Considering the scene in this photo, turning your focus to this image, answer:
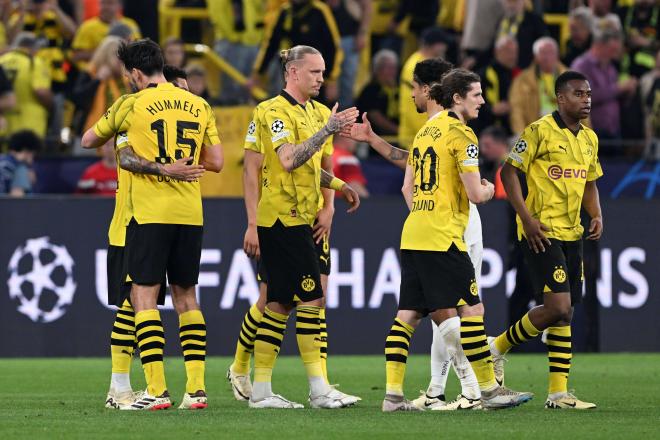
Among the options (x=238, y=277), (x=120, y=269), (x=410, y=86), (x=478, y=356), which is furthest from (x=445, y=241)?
(x=410, y=86)

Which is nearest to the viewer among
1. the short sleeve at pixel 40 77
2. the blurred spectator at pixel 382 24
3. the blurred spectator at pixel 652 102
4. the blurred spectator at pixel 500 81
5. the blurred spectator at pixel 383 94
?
the short sleeve at pixel 40 77

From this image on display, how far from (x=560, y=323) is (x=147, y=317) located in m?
2.90

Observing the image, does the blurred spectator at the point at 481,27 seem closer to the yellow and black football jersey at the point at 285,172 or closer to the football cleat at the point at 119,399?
the yellow and black football jersey at the point at 285,172

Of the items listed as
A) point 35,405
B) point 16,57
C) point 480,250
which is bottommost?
point 35,405

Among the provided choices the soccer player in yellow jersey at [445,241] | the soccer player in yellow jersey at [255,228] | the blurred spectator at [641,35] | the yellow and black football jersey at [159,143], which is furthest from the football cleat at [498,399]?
the blurred spectator at [641,35]

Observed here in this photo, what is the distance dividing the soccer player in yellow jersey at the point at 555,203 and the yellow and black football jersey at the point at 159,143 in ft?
7.44

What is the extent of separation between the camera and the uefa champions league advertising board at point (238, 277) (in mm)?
16078

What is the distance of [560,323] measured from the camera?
36.6 ft

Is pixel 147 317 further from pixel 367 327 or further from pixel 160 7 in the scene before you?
pixel 160 7

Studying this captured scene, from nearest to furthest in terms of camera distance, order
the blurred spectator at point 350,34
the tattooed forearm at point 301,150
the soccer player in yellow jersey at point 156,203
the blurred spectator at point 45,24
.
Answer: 1. the tattooed forearm at point 301,150
2. the soccer player in yellow jersey at point 156,203
3. the blurred spectator at point 350,34
4. the blurred spectator at point 45,24

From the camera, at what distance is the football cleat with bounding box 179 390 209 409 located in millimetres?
10516

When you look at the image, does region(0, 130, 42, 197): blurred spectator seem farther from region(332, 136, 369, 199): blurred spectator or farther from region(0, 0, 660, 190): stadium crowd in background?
region(332, 136, 369, 199): blurred spectator

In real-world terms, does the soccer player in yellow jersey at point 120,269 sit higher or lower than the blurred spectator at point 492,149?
lower

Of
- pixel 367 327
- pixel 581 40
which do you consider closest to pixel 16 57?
pixel 367 327
